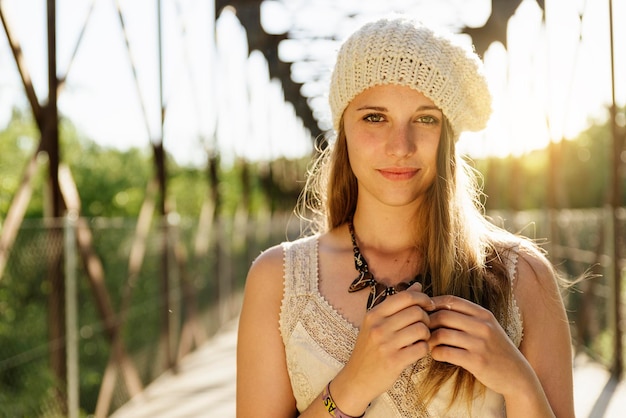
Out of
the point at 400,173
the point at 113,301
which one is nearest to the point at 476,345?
the point at 400,173

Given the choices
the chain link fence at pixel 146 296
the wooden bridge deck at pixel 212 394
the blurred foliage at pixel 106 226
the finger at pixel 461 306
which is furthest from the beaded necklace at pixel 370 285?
the wooden bridge deck at pixel 212 394

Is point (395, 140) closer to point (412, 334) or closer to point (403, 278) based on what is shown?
point (403, 278)

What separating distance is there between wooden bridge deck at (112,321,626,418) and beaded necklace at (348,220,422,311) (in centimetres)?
411

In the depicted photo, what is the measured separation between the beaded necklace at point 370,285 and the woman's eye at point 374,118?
1.05 ft

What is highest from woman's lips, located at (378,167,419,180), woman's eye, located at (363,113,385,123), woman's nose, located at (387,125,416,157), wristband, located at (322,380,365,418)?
woman's eye, located at (363,113,385,123)

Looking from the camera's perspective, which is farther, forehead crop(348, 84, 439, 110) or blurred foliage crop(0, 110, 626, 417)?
blurred foliage crop(0, 110, 626, 417)

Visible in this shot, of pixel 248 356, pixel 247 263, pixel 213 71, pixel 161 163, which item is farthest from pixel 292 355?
pixel 247 263

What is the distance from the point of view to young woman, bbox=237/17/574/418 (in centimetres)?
168

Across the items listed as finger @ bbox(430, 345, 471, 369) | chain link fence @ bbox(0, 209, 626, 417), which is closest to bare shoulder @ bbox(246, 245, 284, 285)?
finger @ bbox(430, 345, 471, 369)

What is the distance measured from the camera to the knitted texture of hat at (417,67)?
6.02 ft

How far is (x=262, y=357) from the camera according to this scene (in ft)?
6.11

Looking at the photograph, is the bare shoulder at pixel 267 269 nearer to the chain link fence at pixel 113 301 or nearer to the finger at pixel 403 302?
the finger at pixel 403 302

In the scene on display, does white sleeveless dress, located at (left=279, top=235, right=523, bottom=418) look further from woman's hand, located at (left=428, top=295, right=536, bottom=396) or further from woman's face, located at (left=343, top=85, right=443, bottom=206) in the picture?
woman's face, located at (left=343, top=85, right=443, bottom=206)

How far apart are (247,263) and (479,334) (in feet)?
42.1
